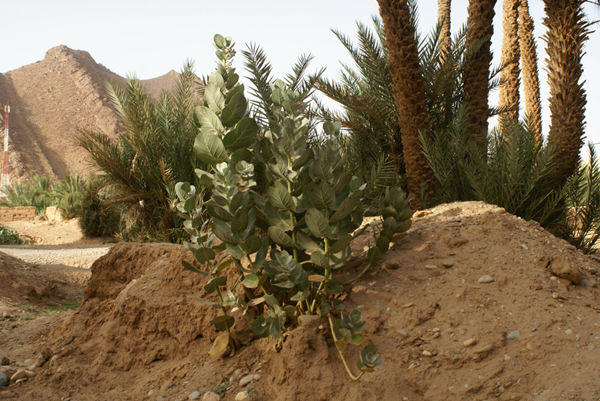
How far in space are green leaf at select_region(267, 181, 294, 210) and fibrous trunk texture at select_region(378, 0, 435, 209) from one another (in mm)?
2867

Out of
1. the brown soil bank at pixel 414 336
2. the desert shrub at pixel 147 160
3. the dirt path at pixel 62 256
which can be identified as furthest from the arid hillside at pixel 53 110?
the brown soil bank at pixel 414 336

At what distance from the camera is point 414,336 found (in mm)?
2320

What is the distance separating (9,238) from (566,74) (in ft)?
40.2

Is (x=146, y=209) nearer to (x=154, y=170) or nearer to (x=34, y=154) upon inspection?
(x=154, y=170)

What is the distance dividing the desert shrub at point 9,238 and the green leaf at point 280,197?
12.2m

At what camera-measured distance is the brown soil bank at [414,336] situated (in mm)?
2125

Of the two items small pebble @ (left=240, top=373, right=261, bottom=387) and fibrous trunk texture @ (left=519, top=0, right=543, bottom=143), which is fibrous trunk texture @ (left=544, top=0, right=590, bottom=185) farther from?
fibrous trunk texture @ (left=519, top=0, right=543, bottom=143)

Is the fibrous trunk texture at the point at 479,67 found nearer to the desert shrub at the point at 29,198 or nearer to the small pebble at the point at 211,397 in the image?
the small pebble at the point at 211,397

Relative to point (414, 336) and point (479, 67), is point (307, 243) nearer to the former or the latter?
point (414, 336)

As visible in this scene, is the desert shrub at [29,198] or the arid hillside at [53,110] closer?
the desert shrub at [29,198]

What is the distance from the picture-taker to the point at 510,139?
172 inches

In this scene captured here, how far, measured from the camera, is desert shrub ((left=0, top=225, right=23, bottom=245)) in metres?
12.4

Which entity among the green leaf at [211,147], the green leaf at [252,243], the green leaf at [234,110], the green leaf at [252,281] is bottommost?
the green leaf at [252,281]

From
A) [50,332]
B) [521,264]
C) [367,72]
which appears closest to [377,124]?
[367,72]
